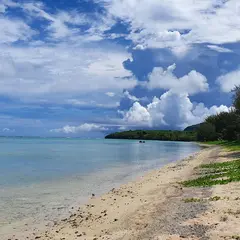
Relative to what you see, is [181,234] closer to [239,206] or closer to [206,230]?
[206,230]

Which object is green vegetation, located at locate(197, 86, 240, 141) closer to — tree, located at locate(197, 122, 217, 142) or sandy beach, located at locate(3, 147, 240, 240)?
tree, located at locate(197, 122, 217, 142)

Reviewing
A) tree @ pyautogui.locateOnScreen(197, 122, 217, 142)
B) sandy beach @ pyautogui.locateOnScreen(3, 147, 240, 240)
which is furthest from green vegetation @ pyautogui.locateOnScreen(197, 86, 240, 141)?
sandy beach @ pyautogui.locateOnScreen(3, 147, 240, 240)

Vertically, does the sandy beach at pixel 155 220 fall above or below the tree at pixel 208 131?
below

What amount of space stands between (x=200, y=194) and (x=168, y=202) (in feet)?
6.66

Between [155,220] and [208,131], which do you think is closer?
[155,220]

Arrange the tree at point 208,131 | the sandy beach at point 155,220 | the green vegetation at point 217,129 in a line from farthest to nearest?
the tree at point 208,131 < the green vegetation at point 217,129 < the sandy beach at point 155,220

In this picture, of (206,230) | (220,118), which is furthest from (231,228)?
(220,118)

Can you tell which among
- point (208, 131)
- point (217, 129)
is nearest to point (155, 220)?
point (217, 129)

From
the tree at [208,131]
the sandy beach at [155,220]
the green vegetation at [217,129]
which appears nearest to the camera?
the sandy beach at [155,220]

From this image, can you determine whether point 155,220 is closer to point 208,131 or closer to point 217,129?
point 217,129

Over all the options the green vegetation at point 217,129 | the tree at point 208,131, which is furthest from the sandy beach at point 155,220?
the tree at point 208,131

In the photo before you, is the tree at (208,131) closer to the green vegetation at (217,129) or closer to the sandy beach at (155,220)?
the green vegetation at (217,129)

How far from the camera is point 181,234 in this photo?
12266 millimetres

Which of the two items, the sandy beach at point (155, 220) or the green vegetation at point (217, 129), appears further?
the green vegetation at point (217, 129)
